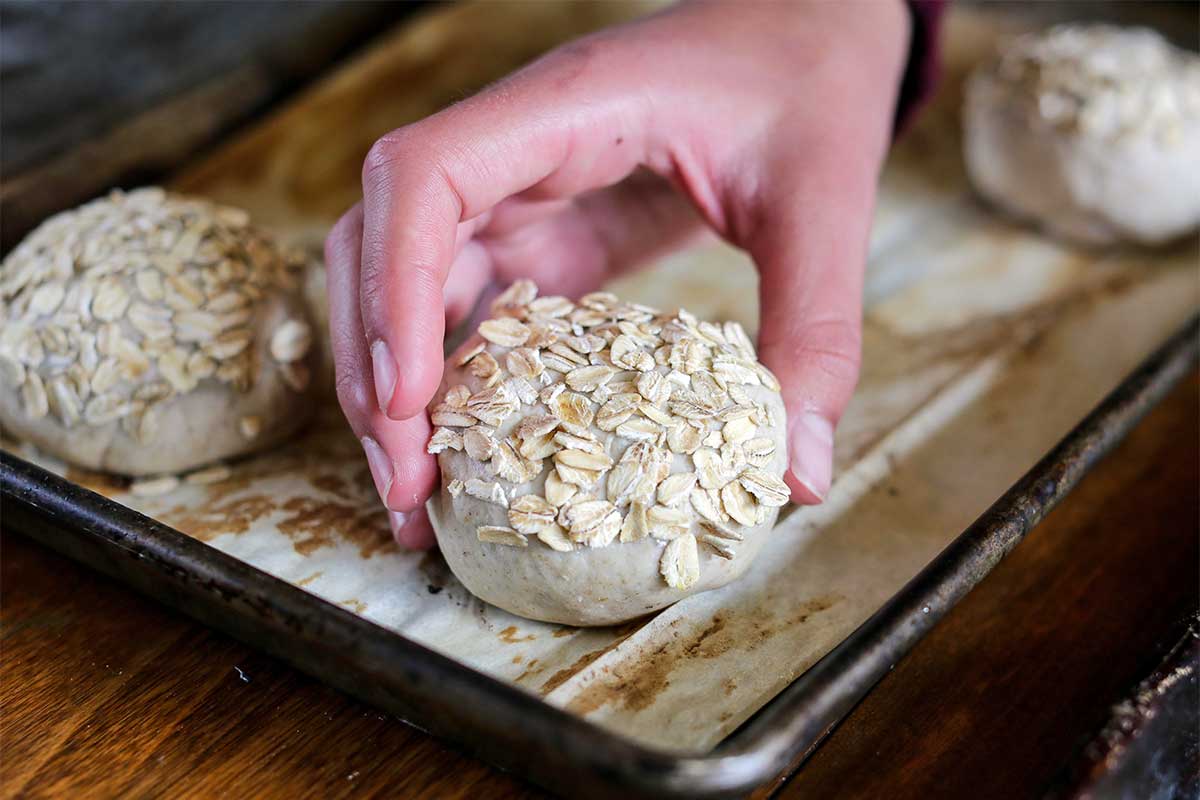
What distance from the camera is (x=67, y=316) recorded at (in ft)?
3.29

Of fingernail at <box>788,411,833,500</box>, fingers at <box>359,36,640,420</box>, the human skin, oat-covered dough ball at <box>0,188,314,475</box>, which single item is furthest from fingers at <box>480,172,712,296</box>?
fingernail at <box>788,411,833,500</box>

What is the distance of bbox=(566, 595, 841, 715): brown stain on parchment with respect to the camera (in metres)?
0.80

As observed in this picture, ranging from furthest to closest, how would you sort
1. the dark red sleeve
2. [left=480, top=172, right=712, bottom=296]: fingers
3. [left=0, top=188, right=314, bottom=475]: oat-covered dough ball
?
1. the dark red sleeve
2. [left=480, top=172, right=712, bottom=296]: fingers
3. [left=0, top=188, right=314, bottom=475]: oat-covered dough ball

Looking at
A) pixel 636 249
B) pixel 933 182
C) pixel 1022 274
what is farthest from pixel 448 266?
pixel 933 182

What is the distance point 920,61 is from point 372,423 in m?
0.84

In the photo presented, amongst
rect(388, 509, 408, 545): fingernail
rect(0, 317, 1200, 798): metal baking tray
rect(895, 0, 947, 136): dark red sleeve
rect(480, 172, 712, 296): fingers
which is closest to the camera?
rect(0, 317, 1200, 798): metal baking tray

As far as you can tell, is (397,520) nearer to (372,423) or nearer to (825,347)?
(372,423)

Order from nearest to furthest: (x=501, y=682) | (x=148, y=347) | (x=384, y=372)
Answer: (x=501, y=682), (x=384, y=372), (x=148, y=347)

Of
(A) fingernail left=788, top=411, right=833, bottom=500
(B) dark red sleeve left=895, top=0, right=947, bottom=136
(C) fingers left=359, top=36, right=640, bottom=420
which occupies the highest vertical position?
(C) fingers left=359, top=36, right=640, bottom=420

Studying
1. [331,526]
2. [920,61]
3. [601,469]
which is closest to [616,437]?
[601,469]

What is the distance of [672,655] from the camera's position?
837 millimetres

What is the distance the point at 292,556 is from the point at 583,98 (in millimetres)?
460

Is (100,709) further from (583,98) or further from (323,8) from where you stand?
(323,8)

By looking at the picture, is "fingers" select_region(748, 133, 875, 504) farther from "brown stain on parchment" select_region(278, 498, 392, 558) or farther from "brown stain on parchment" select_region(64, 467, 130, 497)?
"brown stain on parchment" select_region(64, 467, 130, 497)
